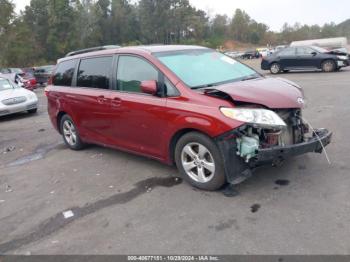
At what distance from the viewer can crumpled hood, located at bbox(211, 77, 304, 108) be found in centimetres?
460

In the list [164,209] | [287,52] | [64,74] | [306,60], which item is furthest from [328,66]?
[164,209]

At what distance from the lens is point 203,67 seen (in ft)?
18.3

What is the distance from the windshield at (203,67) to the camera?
5.23 meters

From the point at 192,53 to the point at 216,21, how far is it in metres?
134

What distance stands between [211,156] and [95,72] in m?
2.77

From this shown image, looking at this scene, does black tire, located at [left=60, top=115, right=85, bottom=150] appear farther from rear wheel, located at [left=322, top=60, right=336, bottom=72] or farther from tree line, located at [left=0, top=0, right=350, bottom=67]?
tree line, located at [left=0, top=0, right=350, bottom=67]

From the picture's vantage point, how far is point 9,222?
458cm

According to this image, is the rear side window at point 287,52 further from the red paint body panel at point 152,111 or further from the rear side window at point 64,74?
the red paint body panel at point 152,111

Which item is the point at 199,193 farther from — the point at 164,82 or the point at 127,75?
the point at 127,75

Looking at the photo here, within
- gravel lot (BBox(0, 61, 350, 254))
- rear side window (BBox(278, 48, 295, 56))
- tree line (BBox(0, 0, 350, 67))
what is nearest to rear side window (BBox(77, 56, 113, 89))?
gravel lot (BBox(0, 61, 350, 254))

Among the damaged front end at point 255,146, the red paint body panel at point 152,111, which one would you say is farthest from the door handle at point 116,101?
the damaged front end at point 255,146

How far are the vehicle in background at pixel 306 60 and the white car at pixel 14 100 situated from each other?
12795 millimetres

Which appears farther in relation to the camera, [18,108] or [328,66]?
[328,66]

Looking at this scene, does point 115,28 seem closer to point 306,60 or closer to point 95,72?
point 306,60
